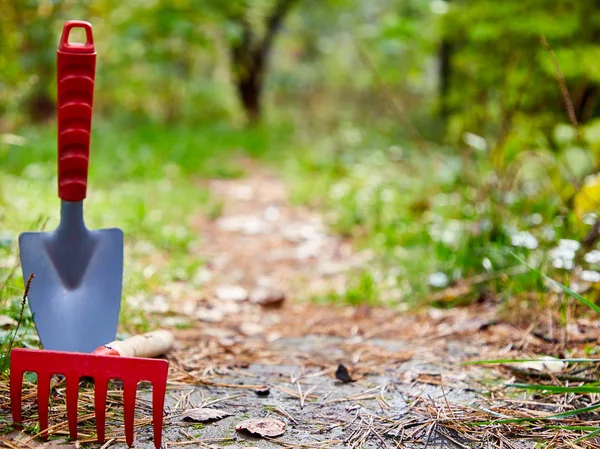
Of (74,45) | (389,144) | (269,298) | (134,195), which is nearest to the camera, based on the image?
(74,45)

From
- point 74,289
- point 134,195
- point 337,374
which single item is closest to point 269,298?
point 337,374

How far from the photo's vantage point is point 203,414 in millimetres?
1265

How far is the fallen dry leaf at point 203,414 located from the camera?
4.08ft

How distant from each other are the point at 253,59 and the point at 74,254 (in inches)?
268

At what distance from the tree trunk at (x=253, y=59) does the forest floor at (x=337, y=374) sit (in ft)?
18.1

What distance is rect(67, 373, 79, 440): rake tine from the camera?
1.07m

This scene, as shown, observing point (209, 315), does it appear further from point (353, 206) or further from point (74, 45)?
point (353, 206)

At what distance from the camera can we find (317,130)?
8.13 metres

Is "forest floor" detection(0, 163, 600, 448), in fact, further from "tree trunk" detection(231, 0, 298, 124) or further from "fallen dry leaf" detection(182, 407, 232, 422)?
"tree trunk" detection(231, 0, 298, 124)

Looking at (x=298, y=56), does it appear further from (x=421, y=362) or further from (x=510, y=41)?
(x=421, y=362)

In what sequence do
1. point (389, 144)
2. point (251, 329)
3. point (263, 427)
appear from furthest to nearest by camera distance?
point (389, 144) < point (251, 329) < point (263, 427)

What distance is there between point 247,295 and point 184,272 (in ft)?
1.02

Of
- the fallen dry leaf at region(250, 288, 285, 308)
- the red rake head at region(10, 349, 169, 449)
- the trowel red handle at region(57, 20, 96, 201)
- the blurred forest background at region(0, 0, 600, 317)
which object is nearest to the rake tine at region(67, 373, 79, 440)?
the red rake head at region(10, 349, 169, 449)

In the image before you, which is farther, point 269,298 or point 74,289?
point 269,298
